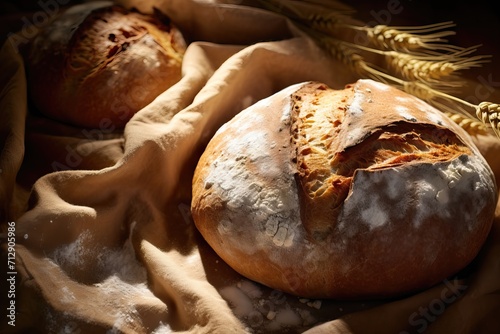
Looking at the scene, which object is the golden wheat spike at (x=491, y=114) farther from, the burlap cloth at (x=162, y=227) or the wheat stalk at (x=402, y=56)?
the burlap cloth at (x=162, y=227)

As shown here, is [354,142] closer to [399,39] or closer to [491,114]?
[491,114]

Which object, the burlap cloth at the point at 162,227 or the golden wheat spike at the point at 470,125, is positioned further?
the golden wheat spike at the point at 470,125

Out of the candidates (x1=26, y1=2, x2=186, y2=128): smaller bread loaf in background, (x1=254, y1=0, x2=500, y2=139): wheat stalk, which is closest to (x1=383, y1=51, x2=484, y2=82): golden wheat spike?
(x1=254, y1=0, x2=500, y2=139): wheat stalk

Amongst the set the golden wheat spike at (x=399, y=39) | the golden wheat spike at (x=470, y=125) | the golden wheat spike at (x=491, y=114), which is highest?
the golden wheat spike at (x=399, y=39)

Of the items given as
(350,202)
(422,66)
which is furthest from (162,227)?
(422,66)

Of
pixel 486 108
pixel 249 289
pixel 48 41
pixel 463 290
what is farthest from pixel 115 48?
pixel 463 290

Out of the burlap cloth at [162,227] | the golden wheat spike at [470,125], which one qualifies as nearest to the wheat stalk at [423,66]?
the golden wheat spike at [470,125]

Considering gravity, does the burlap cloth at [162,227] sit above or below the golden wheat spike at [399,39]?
below

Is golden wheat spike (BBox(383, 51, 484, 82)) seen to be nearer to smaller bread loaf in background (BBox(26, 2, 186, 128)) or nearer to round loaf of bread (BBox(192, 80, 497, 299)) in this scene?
round loaf of bread (BBox(192, 80, 497, 299))
